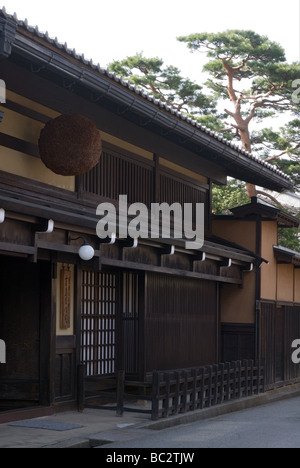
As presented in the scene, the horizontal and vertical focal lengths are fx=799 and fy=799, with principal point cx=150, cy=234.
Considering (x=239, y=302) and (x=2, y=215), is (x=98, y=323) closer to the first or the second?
(x=2, y=215)

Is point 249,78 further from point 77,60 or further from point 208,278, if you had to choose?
point 77,60

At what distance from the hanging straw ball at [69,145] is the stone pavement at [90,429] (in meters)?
4.41

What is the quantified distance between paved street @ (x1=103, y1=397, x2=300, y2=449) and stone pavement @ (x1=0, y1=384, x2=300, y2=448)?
213mm

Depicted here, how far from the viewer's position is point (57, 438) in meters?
12.1

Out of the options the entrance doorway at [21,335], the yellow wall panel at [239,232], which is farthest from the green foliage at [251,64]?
the entrance doorway at [21,335]

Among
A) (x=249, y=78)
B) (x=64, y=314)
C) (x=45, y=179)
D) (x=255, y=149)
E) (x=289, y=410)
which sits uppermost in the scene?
(x=249, y=78)

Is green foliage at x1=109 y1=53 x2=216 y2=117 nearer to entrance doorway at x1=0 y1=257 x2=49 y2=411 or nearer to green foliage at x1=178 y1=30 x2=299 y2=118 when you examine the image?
green foliage at x1=178 y1=30 x2=299 y2=118

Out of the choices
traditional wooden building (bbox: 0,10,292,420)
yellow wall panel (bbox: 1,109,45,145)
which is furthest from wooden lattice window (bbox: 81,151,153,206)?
yellow wall panel (bbox: 1,109,45,145)

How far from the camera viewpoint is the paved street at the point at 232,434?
40.1 feet

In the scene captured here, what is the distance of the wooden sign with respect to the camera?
1494cm

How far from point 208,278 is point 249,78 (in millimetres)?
20607

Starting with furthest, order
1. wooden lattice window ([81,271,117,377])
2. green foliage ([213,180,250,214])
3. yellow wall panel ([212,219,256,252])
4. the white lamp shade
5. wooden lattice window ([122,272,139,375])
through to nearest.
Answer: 1. green foliage ([213,180,250,214])
2. yellow wall panel ([212,219,256,252])
3. wooden lattice window ([122,272,139,375])
4. wooden lattice window ([81,271,117,377])
5. the white lamp shade
